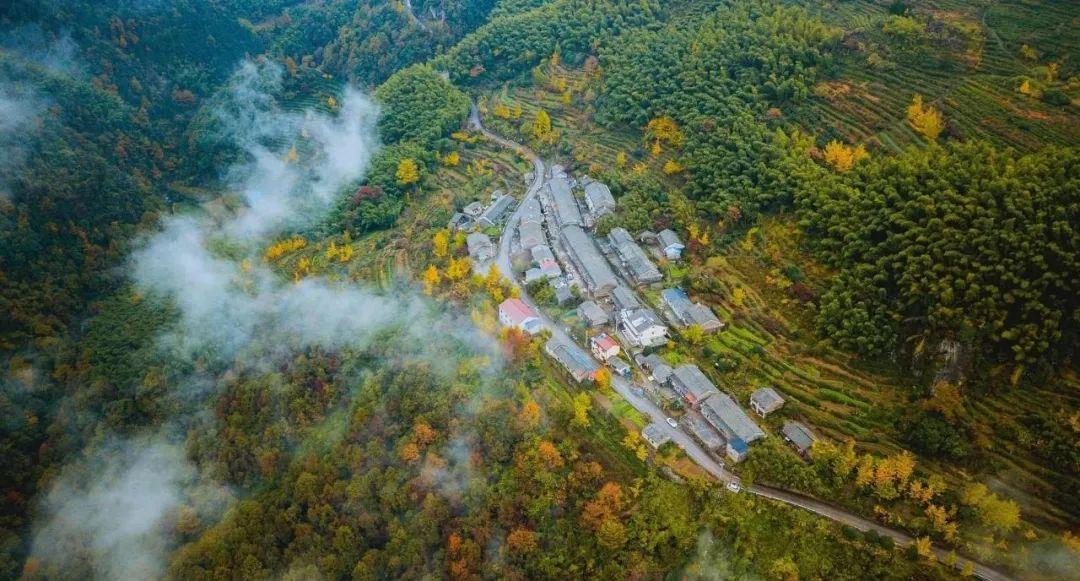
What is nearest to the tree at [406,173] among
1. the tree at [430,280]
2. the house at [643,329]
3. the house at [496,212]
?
the house at [496,212]

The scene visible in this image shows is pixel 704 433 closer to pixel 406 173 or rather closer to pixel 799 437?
pixel 799 437

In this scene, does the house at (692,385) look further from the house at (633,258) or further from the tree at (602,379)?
the house at (633,258)

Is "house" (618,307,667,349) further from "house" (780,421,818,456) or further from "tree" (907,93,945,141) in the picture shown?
"tree" (907,93,945,141)

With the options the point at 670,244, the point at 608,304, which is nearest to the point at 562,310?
the point at 608,304

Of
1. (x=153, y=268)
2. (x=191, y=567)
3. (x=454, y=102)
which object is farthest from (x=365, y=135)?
(x=191, y=567)

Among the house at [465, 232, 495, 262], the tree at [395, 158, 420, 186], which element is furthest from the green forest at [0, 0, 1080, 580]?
the house at [465, 232, 495, 262]

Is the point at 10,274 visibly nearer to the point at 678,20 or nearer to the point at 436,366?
the point at 436,366
